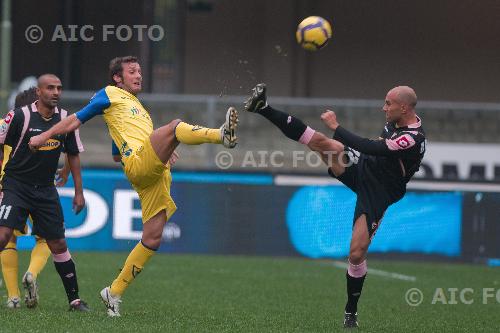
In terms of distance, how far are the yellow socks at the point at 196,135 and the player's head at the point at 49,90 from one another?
1329mm

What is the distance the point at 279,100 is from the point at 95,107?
1055 cm

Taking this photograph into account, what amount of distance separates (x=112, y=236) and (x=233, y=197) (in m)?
1.92

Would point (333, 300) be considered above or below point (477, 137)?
below

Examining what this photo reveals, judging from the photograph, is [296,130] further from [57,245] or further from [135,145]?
[57,245]

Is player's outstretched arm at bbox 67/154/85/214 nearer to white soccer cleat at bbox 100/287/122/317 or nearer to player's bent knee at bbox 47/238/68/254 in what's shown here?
player's bent knee at bbox 47/238/68/254

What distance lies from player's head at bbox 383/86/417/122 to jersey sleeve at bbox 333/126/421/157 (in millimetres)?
219

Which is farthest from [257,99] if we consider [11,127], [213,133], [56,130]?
Answer: [11,127]

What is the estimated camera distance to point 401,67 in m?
23.3

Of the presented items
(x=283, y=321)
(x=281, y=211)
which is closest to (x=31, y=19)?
(x=281, y=211)

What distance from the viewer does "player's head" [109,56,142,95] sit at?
401 inches

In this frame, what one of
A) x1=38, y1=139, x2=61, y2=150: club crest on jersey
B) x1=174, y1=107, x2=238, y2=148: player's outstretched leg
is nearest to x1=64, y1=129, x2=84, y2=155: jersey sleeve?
x1=38, y1=139, x2=61, y2=150: club crest on jersey

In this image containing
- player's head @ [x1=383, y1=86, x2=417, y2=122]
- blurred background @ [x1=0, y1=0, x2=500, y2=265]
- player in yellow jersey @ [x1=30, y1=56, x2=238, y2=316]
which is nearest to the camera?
player in yellow jersey @ [x1=30, y1=56, x2=238, y2=316]

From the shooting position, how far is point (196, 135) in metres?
9.21

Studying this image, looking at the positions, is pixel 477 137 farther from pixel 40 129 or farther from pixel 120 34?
pixel 40 129
